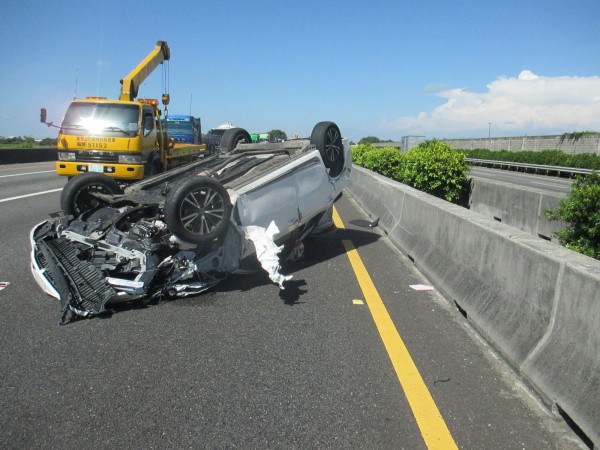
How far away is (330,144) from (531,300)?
4.31 m

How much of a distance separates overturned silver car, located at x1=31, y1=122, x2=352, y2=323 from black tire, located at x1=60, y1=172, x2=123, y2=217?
0.04ft

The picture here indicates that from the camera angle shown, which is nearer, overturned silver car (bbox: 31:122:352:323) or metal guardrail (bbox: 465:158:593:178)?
overturned silver car (bbox: 31:122:352:323)

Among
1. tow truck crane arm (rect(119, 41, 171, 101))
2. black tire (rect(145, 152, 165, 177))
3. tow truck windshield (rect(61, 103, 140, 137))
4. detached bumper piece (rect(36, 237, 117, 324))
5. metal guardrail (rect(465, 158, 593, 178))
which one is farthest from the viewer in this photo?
metal guardrail (rect(465, 158, 593, 178))

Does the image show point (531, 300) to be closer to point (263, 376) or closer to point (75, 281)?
point (263, 376)

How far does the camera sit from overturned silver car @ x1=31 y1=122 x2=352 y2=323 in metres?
5.02

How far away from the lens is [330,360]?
155 inches

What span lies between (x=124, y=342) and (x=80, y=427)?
126 cm

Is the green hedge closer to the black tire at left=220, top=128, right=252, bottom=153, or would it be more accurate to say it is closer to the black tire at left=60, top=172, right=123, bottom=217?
the black tire at left=220, top=128, right=252, bottom=153

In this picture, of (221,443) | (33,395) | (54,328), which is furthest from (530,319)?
(54,328)

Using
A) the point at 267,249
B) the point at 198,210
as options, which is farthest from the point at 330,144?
the point at 198,210

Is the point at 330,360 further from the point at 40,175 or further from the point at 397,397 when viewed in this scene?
the point at 40,175

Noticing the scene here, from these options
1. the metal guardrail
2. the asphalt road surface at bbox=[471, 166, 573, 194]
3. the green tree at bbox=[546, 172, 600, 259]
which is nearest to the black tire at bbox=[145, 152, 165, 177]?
the green tree at bbox=[546, 172, 600, 259]

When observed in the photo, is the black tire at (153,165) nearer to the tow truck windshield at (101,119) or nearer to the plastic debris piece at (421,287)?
the tow truck windshield at (101,119)

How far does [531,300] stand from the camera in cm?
365
